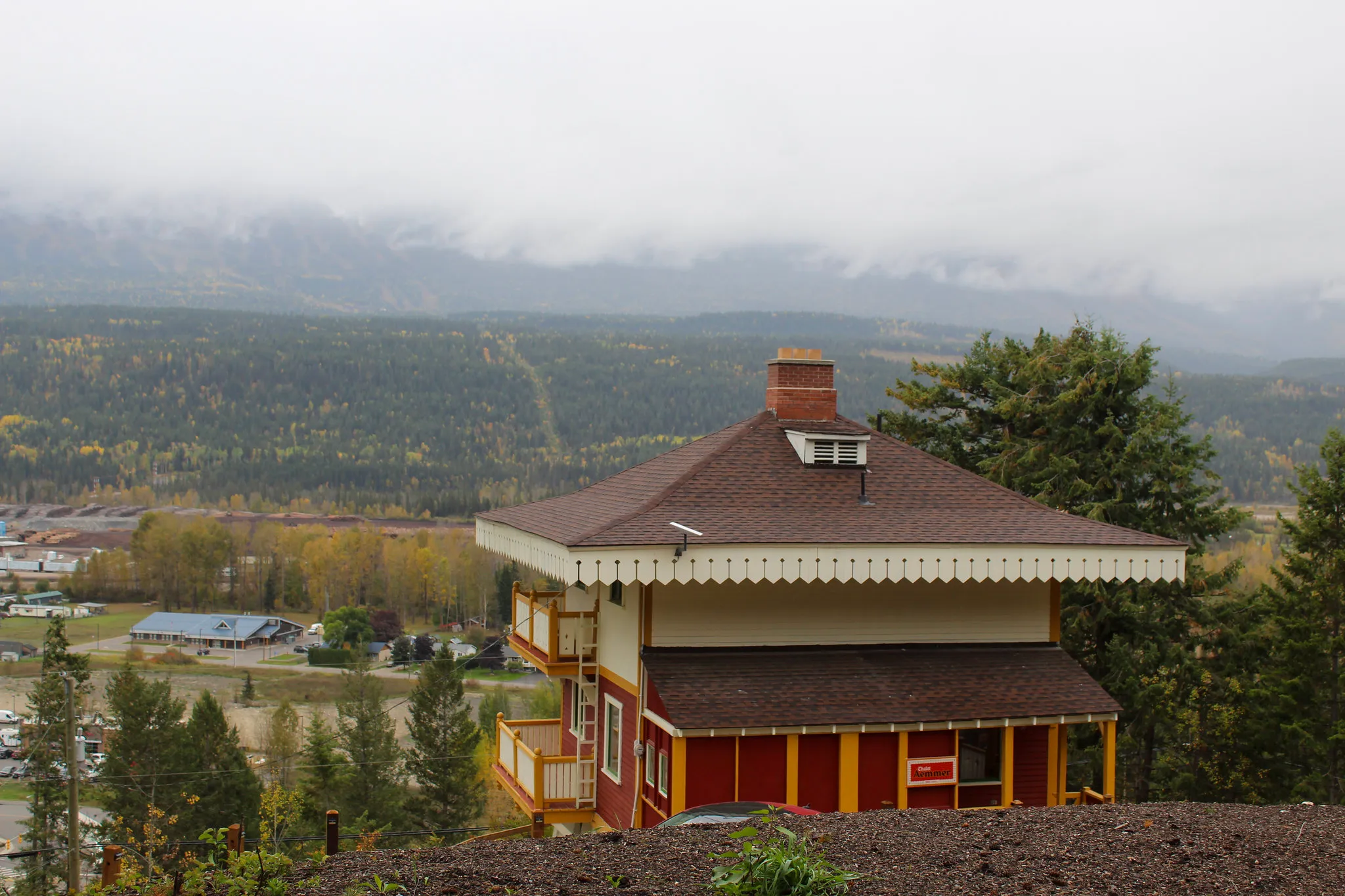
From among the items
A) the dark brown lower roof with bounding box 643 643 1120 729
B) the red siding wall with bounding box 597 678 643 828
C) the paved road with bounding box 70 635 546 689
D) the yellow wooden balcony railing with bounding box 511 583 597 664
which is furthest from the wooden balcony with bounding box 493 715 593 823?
the paved road with bounding box 70 635 546 689

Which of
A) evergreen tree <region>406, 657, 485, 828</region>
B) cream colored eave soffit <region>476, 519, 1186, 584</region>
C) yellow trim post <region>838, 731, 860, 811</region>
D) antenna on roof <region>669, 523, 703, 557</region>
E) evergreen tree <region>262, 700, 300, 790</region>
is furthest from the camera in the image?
evergreen tree <region>262, 700, 300, 790</region>

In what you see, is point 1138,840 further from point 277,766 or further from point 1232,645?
point 277,766

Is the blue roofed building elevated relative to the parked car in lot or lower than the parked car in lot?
lower

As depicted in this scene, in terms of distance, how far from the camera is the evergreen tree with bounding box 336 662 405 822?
7288cm

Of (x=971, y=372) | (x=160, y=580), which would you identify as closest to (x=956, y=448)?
(x=971, y=372)

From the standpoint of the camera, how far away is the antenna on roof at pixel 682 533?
15.4 meters

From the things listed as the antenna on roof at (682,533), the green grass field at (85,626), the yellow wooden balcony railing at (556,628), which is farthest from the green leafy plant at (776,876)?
the green grass field at (85,626)

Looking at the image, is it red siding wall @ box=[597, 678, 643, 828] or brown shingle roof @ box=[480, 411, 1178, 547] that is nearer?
brown shingle roof @ box=[480, 411, 1178, 547]

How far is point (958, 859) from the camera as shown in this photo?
9.69m

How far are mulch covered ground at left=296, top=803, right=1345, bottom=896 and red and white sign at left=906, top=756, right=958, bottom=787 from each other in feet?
15.3

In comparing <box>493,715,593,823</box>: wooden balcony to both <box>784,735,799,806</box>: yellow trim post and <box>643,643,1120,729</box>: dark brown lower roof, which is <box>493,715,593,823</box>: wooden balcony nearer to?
<box>643,643,1120,729</box>: dark brown lower roof

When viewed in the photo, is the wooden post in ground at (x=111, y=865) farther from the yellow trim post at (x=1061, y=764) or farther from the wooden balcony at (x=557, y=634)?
the yellow trim post at (x=1061, y=764)

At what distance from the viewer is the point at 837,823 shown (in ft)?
36.6

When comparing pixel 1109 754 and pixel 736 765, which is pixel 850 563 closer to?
pixel 736 765
